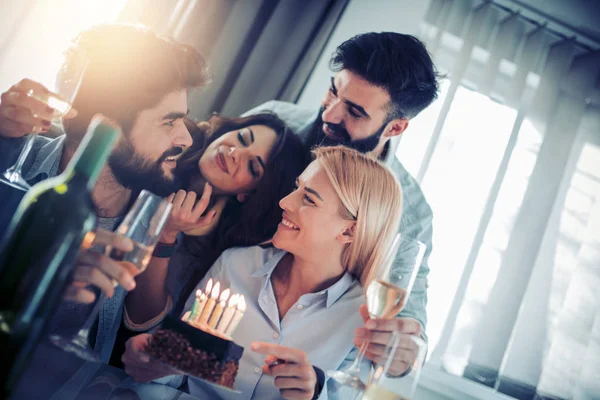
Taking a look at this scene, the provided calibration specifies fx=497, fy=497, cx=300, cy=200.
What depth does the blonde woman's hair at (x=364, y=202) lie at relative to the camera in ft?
5.55

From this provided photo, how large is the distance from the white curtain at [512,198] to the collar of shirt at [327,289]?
1137mm

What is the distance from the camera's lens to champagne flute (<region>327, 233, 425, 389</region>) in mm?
1107

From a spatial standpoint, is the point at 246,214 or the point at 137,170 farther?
the point at 246,214

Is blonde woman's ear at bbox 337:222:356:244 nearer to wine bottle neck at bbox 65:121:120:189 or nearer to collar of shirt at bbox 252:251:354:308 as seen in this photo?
collar of shirt at bbox 252:251:354:308

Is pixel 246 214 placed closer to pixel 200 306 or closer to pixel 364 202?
pixel 364 202

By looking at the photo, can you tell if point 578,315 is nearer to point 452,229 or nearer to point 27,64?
point 452,229

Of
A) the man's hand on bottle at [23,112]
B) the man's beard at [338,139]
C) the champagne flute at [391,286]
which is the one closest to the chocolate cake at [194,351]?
the champagne flute at [391,286]

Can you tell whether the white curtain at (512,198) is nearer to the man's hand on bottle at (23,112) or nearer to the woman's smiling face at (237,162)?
the woman's smiling face at (237,162)

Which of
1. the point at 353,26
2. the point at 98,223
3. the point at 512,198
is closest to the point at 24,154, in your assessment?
the point at 98,223

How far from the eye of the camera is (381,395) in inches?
41.1

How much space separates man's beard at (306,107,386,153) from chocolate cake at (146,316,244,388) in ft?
3.70

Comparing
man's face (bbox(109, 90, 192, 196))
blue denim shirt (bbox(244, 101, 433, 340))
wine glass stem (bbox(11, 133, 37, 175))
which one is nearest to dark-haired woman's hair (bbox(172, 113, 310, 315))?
man's face (bbox(109, 90, 192, 196))

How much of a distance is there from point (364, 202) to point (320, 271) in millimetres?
285

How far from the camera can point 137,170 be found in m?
1.76
